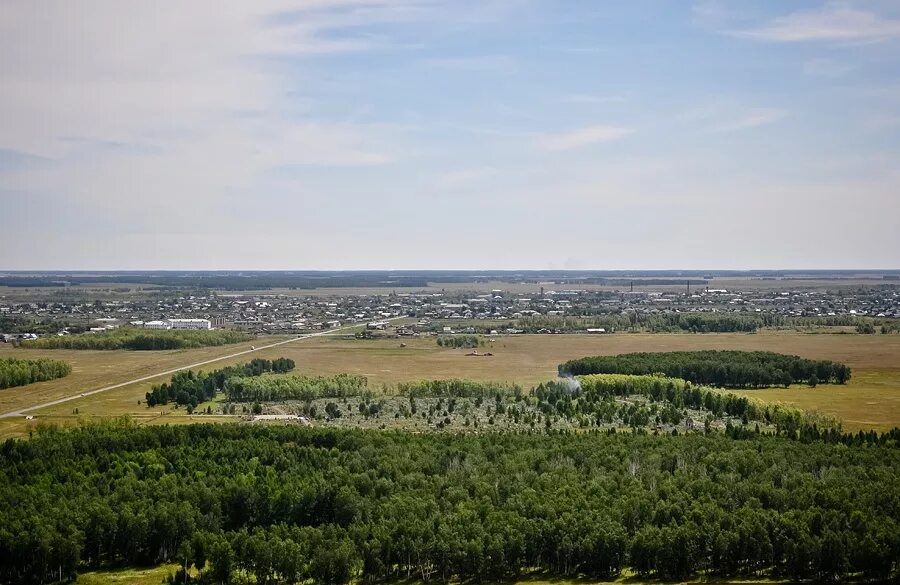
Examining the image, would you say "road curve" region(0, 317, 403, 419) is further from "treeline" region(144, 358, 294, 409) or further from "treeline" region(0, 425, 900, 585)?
"treeline" region(0, 425, 900, 585)

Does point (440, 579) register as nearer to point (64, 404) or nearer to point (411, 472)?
point (411, 472)

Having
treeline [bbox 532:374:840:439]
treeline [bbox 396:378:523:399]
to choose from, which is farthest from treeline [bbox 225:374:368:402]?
treeline [bbox 532:374:840:439]

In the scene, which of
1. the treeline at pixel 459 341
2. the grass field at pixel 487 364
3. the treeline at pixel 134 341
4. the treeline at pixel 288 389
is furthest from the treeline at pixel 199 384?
the treeline at pixel 459 341

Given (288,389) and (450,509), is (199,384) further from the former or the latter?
(450,509)

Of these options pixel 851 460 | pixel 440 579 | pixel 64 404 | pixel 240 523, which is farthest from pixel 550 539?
pixel 64 404

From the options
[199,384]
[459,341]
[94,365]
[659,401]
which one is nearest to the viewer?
[659,401]

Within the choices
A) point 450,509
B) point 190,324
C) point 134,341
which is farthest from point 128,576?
point 190,324
